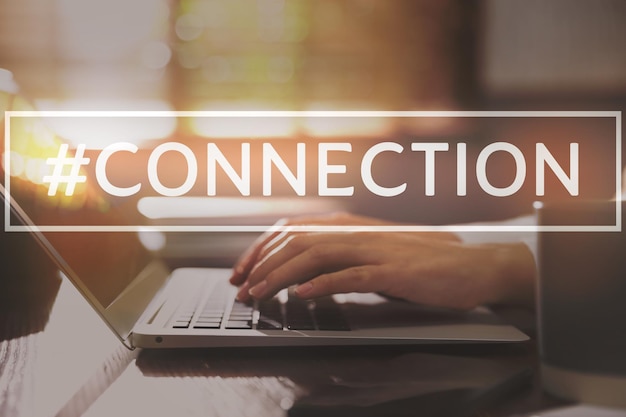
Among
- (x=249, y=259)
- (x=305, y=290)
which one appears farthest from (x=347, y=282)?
(x=249, y=259)

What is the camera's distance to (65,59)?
59 cm

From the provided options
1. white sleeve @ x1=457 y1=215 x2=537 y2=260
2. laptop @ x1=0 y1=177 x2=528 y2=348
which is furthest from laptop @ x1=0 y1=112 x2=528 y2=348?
white sleeve @ x1=457 y1=215 x2=537 y2=260

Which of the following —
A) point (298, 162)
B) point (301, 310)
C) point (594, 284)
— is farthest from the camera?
point (298, 162)

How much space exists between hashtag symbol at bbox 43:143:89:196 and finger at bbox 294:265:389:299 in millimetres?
241

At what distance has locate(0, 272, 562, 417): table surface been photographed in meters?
0.28

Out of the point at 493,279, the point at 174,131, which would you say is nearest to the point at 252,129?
the point at 174,131

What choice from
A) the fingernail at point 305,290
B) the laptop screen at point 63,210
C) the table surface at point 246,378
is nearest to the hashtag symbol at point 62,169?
the laptop screen at point 63,210

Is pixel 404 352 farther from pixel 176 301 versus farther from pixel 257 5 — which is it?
pixel 257 5

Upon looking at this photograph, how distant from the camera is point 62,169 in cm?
49

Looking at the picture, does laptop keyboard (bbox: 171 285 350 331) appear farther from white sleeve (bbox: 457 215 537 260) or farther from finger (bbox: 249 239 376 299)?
white sleeve (bbox: 457 215 537 260)

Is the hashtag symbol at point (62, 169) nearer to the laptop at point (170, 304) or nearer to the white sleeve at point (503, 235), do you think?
the laptop at point (170, 304)

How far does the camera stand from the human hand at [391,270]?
44 cm

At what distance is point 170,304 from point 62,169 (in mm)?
170

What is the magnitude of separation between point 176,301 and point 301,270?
0.39 ft
